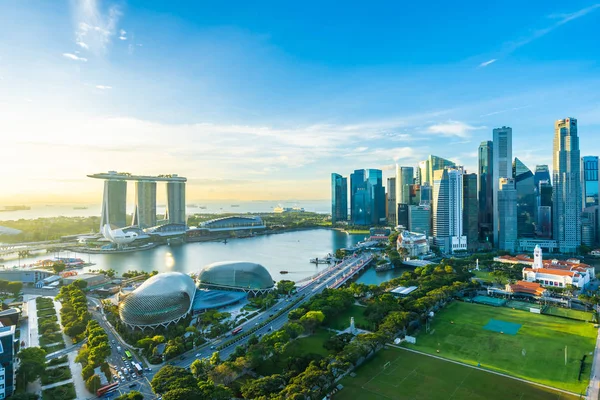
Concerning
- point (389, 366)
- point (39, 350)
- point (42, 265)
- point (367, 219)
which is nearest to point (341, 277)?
point (389, 366)

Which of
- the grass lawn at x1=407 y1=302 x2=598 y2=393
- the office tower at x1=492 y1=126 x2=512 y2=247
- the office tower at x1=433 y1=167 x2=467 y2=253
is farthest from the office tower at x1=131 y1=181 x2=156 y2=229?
the office tower at x1=492 y1=126 x2=512 y2=247

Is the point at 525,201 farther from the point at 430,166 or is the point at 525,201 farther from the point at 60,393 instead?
the point at 60,393

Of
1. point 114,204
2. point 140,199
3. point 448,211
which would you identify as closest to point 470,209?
point 448,211

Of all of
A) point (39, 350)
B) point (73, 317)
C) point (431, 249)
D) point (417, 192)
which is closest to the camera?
point (39, 350)

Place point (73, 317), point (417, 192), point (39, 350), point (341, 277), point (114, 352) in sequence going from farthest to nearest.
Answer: point (417, 192) < point (341, 277) < point (73, 317) < point (114, 352) < point (39, 350)

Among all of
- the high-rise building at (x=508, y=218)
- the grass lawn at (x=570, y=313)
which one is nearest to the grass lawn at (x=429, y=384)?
the grass lawn at (x=570, y=313)

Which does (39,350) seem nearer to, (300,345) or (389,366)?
(300,345)

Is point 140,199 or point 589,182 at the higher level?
point 589,182
